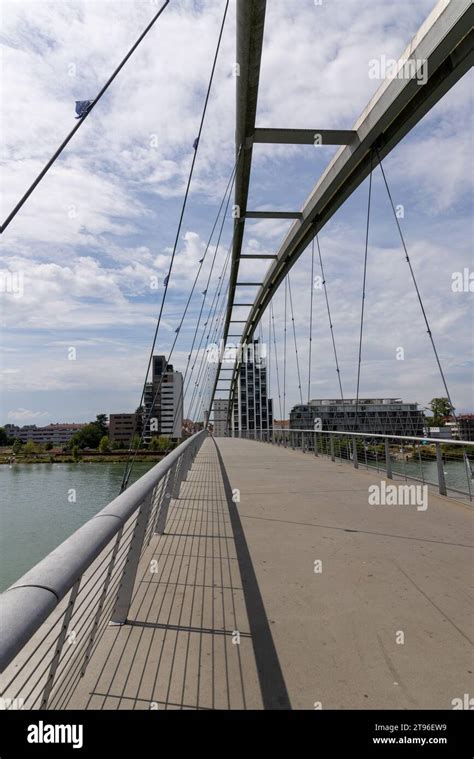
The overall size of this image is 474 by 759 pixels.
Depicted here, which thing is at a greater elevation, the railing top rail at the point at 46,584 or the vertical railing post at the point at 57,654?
the railing top rail at the point at 46,584

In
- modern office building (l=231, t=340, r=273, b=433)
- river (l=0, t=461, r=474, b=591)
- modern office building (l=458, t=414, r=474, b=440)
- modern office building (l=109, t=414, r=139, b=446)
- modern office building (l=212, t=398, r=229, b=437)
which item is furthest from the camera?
modern office building (l=212, t=398, r=229, b=437)

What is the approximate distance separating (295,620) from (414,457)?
5877 mm

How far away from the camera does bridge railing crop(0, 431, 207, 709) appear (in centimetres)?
130

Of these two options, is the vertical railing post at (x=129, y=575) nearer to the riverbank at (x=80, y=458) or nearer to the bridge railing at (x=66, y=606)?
the bridge railing at (x=66, y=606)

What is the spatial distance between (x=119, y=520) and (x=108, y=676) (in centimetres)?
70

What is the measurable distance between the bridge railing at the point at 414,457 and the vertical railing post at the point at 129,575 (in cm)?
467

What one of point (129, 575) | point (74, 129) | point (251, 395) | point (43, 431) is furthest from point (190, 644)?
point (43, 431)

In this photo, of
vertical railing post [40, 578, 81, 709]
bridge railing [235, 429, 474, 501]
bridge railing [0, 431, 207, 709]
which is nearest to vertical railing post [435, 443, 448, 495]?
bridge railing [235, 429, 474, 501]

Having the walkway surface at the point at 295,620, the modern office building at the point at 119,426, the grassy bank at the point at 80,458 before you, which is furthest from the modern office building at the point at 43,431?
the walkway surface at the point at 295,620

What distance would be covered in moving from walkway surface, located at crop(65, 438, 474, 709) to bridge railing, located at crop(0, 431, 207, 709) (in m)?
0.13

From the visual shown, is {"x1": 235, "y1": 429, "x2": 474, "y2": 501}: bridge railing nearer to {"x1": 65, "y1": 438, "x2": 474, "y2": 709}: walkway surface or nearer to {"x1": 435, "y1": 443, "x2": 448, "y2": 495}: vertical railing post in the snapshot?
{"x1": 435, "y1": 443, "x2": 448, "y2": 495}: vertical railing post

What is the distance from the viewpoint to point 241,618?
304cm

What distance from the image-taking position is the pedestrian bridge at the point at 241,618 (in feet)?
6.91
